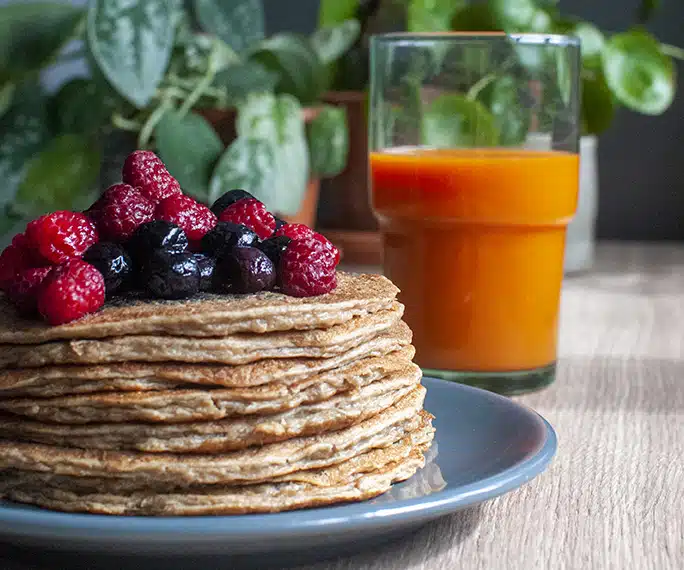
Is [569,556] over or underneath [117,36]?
underneath

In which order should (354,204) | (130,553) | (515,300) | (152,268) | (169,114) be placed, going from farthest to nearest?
(354,204), (169,114), (515,300), (152,268), (130,553)

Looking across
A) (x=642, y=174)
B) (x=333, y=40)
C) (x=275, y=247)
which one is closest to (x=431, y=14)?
(x=333, y=40)

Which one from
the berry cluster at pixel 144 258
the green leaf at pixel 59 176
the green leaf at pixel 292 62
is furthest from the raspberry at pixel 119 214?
the green leaf at pixel 292 62

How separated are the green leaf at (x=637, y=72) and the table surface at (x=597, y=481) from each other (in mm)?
554

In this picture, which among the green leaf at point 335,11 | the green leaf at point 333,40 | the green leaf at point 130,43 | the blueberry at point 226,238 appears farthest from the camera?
the green leaf at point 335,11

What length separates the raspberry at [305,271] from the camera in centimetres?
103

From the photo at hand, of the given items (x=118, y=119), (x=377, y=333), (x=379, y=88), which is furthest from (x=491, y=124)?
(x=118, y=119)

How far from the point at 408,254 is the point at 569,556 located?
70 centimetres

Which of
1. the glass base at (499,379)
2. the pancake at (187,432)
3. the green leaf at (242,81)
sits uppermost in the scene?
the green leaf at (242,81)

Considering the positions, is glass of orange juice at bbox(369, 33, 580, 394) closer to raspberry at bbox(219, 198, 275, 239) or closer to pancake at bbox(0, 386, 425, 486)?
raspberry at bbox(219, 198, 275, 239)

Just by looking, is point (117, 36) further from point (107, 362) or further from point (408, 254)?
point (107, 362)

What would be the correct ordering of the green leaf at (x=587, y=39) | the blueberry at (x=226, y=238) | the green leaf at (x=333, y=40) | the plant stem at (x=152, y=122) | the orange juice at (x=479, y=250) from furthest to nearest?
the green leaf at (x=333, y=40)
the green leaf at (x=587, y=39)
the plant stem at (x=152, y=122)
the orange juice at (x=479, y=250)
the blueberry at (x=226, y=238)

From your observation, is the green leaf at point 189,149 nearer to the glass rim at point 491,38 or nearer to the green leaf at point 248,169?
the green leaf at point 248,169

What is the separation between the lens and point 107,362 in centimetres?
92
